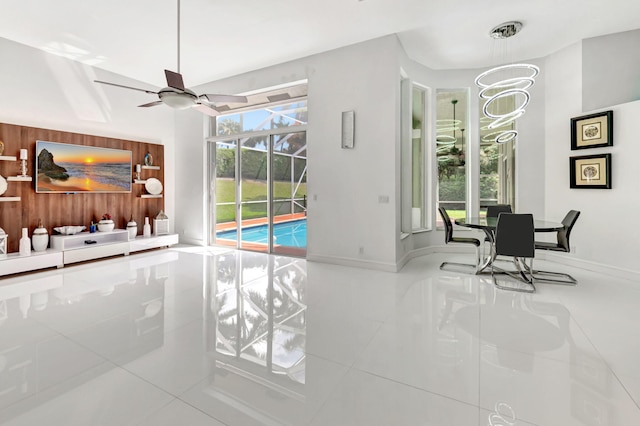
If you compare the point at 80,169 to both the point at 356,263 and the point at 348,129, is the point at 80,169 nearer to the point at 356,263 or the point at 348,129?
the point at 348,129

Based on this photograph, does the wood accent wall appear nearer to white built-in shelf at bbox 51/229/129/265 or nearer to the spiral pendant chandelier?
white built-in shelf at bbox 51/229/129/265

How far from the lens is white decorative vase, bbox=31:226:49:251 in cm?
486

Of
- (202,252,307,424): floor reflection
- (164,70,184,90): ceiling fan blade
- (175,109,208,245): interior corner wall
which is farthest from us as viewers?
(175,109,208,245): interior corner wall

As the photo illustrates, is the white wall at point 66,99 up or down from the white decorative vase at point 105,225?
up

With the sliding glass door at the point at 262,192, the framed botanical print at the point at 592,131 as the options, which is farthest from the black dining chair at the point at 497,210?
the sliding glass door at the point at 262,192

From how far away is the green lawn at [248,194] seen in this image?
6.14 metres

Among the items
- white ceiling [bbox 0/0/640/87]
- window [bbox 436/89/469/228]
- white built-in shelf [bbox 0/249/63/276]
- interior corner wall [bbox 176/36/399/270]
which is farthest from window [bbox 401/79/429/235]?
white built-in shelf [bbox 0/249/63/276]

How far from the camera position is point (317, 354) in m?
2.33

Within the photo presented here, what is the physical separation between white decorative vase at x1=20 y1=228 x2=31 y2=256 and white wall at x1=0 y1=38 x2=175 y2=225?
1.33 m

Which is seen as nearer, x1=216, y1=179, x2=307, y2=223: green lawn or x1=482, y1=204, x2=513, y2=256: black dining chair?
x1=482, y1=204, x2=513, y2=256: black dining chair

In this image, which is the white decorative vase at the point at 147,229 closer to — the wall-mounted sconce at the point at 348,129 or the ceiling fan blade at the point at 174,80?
the ceiling fan blade at the point at 174,80

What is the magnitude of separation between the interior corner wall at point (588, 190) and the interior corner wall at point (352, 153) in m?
2.91

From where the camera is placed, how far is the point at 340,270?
16.0 feet

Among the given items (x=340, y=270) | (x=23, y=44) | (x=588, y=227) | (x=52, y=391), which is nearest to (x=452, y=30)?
(x=588, y=227)
